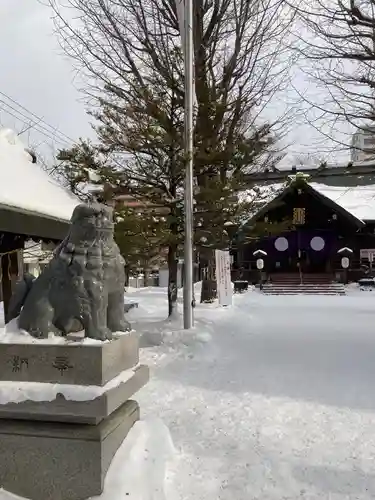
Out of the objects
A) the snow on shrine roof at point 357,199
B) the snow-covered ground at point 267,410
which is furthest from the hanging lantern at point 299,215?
the snow-covered ground at point 267,410

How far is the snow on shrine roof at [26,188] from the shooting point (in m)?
6.95

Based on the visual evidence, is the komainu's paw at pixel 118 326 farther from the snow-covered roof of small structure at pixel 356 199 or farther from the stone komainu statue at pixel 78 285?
the snow-covered roof of small structure at pixel 356 199

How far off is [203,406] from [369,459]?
1990mm

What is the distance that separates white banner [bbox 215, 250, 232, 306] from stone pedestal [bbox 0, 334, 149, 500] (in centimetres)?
956

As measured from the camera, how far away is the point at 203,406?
5957 mm

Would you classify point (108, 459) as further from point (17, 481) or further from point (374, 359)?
point (374, 359)

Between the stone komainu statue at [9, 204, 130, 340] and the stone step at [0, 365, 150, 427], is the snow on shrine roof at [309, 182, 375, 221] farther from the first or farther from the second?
the stone step at [0, 365, 150, 427]

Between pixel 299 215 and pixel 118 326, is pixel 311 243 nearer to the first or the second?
pixel 299 215

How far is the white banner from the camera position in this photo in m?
13.8

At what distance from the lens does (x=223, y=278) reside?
14273 mm

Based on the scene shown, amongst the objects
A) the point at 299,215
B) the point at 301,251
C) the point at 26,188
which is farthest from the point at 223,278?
the point at 301,251

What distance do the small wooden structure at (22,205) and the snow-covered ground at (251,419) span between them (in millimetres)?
2505

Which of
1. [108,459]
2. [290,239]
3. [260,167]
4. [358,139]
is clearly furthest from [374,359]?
[290,239]

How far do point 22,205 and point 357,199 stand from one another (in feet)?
93.8
